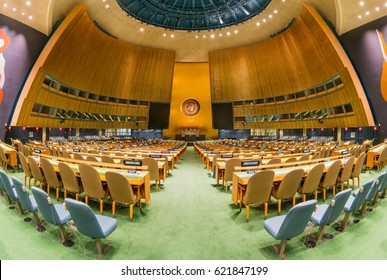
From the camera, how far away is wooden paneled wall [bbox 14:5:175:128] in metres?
14.3

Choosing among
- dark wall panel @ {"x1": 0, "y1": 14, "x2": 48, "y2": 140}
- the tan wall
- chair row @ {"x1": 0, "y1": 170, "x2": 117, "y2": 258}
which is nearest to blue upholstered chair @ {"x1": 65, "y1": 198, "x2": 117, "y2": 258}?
chair row @ {"x1": 0, "y1": 170, "x2": 117, "y2": 258}

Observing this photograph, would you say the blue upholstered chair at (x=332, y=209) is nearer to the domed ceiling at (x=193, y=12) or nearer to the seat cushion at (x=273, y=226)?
the seat cushion at (x=273, y=226)

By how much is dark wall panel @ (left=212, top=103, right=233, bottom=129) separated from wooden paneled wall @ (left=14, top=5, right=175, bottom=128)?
6389 mm

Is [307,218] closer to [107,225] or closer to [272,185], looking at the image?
[272,185]

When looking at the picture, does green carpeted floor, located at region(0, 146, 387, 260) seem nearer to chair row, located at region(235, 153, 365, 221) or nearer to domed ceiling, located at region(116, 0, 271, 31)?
chair row, located at region(235, 153, 365, 221)

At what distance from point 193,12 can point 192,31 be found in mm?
1786

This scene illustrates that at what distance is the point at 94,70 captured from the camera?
1958cm

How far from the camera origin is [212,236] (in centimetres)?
310

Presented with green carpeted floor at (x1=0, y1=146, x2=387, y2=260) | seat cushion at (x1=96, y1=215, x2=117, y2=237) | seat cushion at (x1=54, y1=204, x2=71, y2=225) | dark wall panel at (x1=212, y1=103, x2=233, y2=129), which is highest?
dark wall panel at (x1=212, y1=103, x2=233, y2=129)

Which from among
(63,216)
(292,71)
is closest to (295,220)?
(63,216)

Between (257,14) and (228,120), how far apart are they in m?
12.2

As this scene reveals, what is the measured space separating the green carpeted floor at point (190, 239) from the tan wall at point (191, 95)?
25715 mm

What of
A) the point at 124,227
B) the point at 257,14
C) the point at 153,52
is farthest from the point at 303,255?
the point at 153,52

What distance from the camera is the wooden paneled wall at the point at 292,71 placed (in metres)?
14.7
